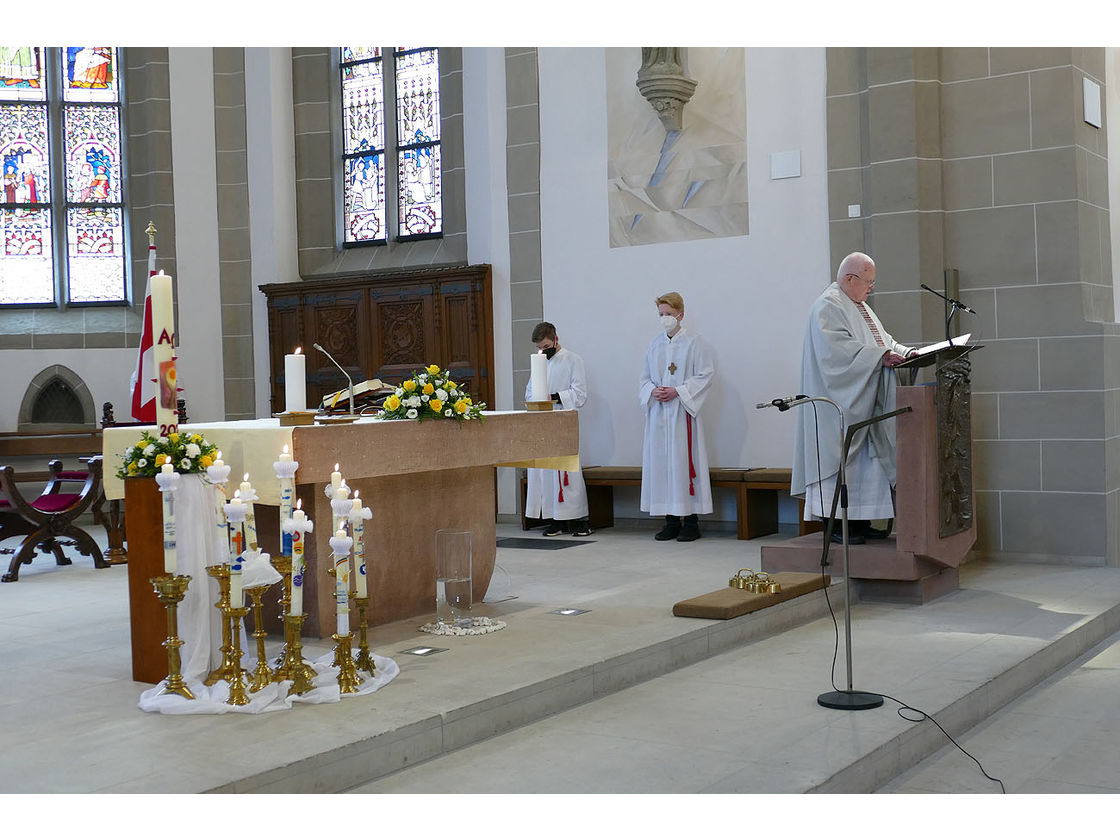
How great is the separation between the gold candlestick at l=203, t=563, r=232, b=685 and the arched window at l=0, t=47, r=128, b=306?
8159 mm

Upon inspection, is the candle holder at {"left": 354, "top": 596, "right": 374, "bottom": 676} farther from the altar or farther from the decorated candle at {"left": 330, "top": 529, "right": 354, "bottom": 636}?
the altar

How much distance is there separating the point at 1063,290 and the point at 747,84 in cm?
278

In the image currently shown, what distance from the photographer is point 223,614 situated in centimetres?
442

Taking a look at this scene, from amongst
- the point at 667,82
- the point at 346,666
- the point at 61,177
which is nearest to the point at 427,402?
the point at 346,666

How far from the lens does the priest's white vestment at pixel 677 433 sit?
8922 millimetres

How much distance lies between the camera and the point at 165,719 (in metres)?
4.12

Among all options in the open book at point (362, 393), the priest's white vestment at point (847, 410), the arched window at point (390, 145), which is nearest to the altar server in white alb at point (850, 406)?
the priest's white vestment at point (847, 410)

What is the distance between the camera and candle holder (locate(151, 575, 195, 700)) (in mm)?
4230

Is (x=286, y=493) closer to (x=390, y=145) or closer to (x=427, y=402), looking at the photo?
(x=427, y=402)

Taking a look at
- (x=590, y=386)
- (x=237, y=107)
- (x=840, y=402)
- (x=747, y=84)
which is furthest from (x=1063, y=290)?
(x=237, y=107)

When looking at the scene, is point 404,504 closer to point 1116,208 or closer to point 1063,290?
point 1063,290

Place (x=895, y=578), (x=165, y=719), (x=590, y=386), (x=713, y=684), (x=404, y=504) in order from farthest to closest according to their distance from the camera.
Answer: (x=590, y=386)
(x=895, y=578)
(x=404, y=504)
(x=713, y=684)
(x=165, y=719)

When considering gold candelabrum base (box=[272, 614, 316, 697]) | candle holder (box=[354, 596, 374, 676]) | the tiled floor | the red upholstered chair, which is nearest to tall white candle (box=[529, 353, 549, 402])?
the tiled floor

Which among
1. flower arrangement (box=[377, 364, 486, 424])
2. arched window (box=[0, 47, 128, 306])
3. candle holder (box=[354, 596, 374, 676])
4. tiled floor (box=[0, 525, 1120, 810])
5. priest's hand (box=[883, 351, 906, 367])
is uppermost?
arched window (box=[0, 47, 128, 306])
